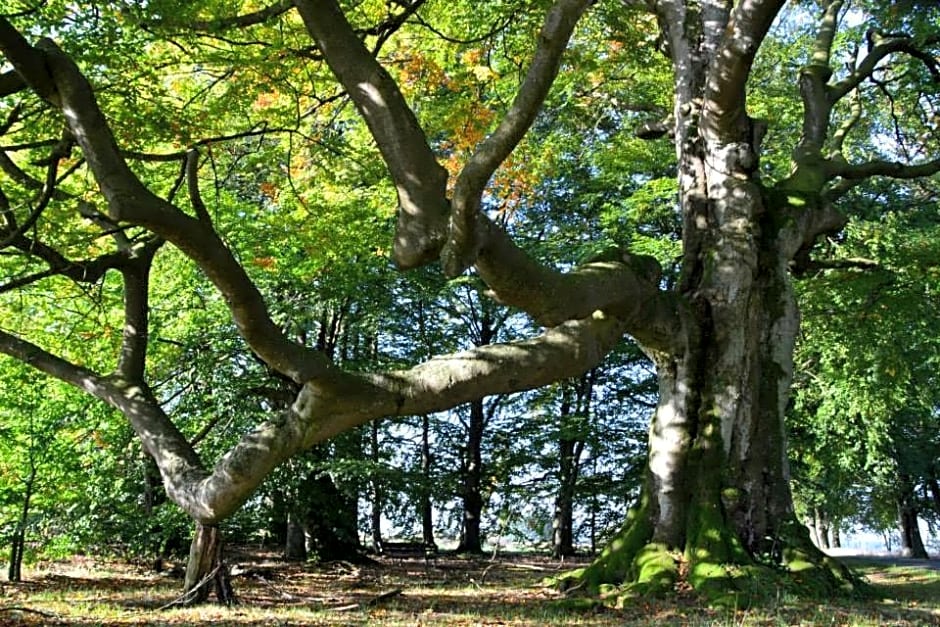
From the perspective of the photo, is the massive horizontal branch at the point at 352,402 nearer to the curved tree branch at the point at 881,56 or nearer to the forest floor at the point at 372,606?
the forest floor at the point at 372,606

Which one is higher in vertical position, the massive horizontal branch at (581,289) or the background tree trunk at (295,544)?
the massive horizontal branch at (581,289)

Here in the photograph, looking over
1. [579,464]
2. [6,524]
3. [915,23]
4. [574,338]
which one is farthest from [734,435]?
[579,464]

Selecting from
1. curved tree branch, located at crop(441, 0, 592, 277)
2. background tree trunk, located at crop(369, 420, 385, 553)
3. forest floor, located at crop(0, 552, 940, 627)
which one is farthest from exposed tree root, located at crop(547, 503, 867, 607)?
background tree trunk, located at crop(369, 420, 385, 553)

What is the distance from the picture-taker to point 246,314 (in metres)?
5.23

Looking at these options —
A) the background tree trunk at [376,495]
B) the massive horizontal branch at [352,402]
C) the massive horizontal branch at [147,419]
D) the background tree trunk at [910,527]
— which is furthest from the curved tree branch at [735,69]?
the background tree trunk at [910,527]

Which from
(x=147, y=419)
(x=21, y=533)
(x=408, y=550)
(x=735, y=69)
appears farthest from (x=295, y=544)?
(x=735, y=69)

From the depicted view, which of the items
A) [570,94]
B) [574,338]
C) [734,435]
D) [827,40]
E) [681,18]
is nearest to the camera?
[574,338]

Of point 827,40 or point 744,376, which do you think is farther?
point 827,40

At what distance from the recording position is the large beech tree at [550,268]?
A: 205 inches

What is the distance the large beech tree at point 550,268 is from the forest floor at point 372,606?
2.48ft

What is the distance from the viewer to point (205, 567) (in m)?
7.75

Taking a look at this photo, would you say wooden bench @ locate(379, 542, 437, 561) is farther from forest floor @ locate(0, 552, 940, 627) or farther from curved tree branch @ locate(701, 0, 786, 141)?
curved tree branch @ locate(701, 0, 786, 141)

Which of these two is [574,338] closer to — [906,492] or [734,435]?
[734,435]

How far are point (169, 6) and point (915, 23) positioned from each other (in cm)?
920
